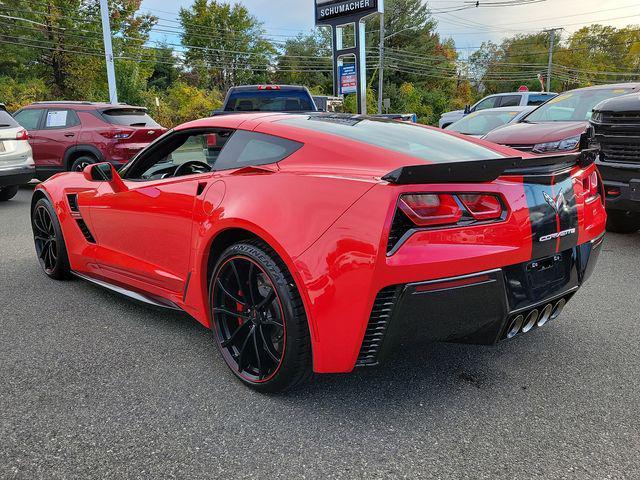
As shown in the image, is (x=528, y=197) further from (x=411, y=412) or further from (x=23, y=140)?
(x=23, y=140)

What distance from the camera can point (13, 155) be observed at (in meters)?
8.20

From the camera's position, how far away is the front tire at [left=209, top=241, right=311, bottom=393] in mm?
2201

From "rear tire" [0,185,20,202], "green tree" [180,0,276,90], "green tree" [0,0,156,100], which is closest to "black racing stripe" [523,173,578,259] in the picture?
"rear tire" [0,185,20,202]

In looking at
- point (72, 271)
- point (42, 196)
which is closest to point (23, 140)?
point (42, 196)

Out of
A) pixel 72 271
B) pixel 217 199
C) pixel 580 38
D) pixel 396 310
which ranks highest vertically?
pixel 580 38

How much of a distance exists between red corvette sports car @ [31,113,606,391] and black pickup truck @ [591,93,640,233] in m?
2.48

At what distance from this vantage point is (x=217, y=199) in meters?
2.60

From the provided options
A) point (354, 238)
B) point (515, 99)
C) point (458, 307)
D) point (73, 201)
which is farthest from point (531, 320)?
point (515, 99)

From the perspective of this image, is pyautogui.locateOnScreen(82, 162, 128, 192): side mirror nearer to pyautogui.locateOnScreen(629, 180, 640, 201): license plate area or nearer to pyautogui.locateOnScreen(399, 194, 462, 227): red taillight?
pyautogui.locateOnScreen(399, 194, 462, 227): red taillight

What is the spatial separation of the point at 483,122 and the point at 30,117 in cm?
869

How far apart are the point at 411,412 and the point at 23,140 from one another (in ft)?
27.6

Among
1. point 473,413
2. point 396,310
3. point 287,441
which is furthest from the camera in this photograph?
point 473,413

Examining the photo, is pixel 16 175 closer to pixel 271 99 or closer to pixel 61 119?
pixel 61 119

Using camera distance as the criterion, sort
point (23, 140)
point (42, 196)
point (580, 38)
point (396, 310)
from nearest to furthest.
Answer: point (396, 310)
point (42, 196)
point (23, 140)
point (580, 38)
